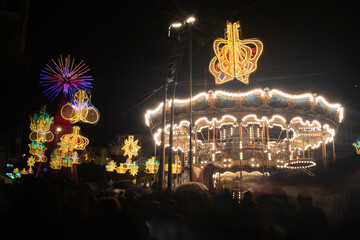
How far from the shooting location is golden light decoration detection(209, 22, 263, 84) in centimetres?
1580

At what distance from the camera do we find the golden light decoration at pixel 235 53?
15.8 meters

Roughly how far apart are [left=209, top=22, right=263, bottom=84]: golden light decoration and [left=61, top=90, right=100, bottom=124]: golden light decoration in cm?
737

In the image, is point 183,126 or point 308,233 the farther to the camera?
point 183,126

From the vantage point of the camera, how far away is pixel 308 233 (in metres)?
3.41

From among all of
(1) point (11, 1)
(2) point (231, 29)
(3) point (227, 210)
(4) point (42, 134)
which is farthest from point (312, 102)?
(1) point (11, 1)

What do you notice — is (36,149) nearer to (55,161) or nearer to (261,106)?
(55,161)

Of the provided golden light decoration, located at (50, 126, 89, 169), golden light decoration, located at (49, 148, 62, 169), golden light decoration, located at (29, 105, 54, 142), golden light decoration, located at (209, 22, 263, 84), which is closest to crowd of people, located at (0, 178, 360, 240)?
golden light decoration, located at (209, 22, 263, 84)

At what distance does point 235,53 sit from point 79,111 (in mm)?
8681

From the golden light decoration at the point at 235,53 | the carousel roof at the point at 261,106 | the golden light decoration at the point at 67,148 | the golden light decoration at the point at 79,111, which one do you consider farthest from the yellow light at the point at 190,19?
the golden light decoration at the point at 67,148

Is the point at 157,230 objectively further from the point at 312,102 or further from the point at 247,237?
the point at 312,102

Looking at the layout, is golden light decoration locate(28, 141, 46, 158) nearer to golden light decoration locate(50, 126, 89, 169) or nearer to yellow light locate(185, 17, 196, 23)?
golden light decoration locate(50, 126, 89, 169)

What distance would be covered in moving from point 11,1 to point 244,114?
22.1 metres

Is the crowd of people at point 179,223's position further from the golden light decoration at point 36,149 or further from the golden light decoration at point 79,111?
the golden light decoration at point 36,149

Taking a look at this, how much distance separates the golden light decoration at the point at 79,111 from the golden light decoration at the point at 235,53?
7.37 meters
